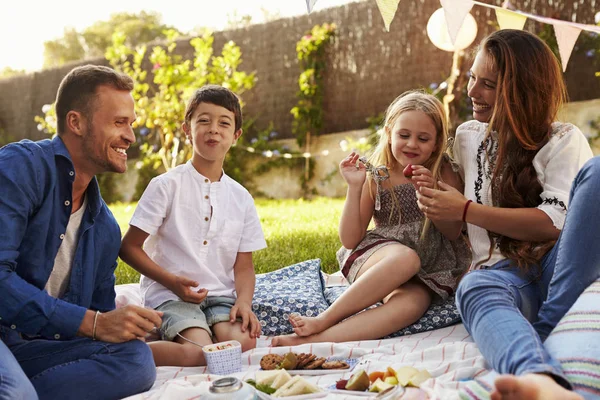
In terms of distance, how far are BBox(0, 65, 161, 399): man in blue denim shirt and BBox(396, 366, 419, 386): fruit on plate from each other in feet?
2.48

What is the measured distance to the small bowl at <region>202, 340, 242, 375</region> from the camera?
216 cm

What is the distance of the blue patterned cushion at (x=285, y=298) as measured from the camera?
9.15 ft

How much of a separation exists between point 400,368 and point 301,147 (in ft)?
21.0

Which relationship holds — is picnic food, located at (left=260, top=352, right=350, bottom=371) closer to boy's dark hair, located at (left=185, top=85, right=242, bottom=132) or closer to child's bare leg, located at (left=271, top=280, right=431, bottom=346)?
child's bare leg, located at (left=271, top=280, right=431, bottom=346)

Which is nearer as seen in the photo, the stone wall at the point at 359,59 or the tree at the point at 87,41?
the stone wall at the point at 359,59

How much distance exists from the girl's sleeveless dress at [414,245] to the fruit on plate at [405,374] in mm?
844

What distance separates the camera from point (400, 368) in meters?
1.95

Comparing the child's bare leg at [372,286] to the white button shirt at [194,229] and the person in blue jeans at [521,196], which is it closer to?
the person in blue jeans at [521,196]

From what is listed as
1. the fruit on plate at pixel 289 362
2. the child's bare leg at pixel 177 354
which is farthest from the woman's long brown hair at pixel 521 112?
the child's bare leg at pixel 177 354

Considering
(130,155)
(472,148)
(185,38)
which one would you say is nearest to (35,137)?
(130,155)

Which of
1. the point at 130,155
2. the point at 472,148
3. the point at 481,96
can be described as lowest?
the point at 130,155

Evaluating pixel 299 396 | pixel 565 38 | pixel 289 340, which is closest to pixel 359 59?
pixel 565 38

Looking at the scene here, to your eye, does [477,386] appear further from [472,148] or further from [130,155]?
[130,155]

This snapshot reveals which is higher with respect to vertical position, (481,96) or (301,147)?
(481,96)
